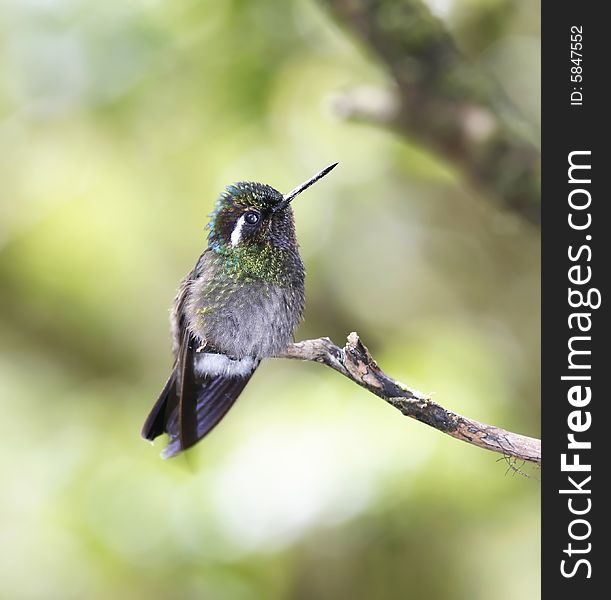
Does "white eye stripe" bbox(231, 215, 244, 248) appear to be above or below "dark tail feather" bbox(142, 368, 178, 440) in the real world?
above

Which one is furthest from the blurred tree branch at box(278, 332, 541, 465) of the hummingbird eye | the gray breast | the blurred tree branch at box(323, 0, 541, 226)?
the blurred tree branch at box(323, 0, 541, 226)

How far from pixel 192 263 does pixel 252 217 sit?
8.85ft

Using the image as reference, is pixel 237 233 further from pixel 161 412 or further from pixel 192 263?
pixel 192 263

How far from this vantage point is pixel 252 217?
74.1 inches

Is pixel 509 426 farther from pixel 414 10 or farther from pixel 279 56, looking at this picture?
pixel 279 56

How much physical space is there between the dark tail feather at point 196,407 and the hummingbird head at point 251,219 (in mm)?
371

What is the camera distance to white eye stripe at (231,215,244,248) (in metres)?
1.89

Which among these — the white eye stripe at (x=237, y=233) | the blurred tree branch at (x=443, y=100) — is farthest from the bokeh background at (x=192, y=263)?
the white eye stripe at (x=237, y=233)

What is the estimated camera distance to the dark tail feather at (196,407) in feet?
6.84

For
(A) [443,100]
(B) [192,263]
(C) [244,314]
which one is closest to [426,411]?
(C) [244,314]

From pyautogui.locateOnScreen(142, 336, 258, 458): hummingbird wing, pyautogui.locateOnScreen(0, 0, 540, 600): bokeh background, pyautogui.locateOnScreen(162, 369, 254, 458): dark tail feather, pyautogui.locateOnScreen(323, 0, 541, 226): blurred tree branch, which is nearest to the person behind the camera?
pyautogui.locateOnScreen(142, 336, 258, 458): hummingbird wing

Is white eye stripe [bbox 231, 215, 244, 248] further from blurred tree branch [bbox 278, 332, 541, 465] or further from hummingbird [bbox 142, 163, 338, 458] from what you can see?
blurred tree branch [bbox 278, 332, 541, 465]

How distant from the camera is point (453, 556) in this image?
151 inches

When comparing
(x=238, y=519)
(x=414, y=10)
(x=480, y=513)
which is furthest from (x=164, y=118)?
(x=480, y=513)
